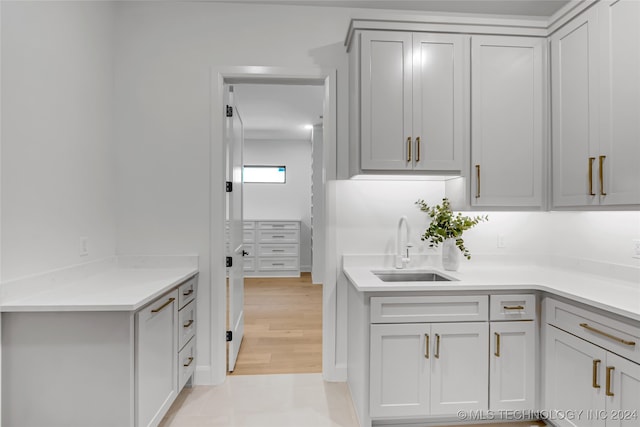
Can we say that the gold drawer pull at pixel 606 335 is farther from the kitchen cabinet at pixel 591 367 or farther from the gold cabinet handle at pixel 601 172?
the gold cabinet handle at pixel 601 172

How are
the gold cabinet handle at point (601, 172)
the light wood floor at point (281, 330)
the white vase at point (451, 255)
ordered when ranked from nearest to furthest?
1. the gold cabinet handle at point (601, 172)
2. the white vase at point (451, 255)
3. the light wood floor at point (281, 330)

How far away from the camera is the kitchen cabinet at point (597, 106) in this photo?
5.54ft

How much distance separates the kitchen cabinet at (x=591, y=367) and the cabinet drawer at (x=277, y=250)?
14.9ft

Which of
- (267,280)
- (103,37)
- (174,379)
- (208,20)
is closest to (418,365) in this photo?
(174,379)

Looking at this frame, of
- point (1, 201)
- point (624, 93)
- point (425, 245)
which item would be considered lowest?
point (425, 245)

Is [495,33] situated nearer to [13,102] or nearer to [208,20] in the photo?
[208,20]

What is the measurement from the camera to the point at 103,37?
2.25 metres

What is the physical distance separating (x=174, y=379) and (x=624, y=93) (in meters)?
2.90

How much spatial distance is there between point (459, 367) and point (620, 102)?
1641 millimetres

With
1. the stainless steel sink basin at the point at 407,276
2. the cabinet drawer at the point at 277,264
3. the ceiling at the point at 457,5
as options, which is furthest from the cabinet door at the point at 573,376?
the cabinet drawer at the point at 277,264

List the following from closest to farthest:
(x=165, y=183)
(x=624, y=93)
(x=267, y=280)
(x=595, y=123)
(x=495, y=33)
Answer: (x=624, y=93), (x=595, y=123), (x=495, y=33), (x=165, y=183), (x=267, y=280)

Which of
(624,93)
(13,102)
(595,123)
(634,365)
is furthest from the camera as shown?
(595,123)

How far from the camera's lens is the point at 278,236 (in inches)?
239

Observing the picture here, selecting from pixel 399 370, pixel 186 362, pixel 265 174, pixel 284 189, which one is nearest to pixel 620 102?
pixel 399 370
